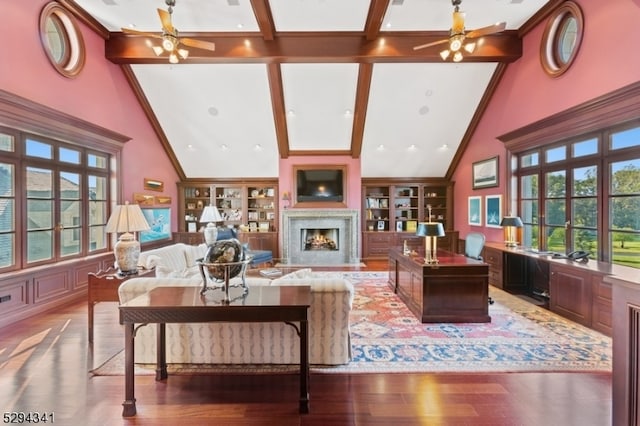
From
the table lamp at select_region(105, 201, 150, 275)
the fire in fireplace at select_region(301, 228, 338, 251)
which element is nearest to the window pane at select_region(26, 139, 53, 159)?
the table lamp at select_region(105, 201, 150, 275)

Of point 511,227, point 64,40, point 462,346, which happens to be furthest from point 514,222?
point 64,40

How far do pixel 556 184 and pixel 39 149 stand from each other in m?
8.60

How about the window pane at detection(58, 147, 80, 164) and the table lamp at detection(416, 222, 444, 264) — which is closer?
the table lamp at detection(416, 222, 444, 264)

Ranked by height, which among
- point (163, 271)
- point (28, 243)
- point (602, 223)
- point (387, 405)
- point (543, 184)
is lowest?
point (387, 405)

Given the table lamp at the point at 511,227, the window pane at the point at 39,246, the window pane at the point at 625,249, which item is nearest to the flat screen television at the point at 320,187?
the table lamp at the point at 511,227

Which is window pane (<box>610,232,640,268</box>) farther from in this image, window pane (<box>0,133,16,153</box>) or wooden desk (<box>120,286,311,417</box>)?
window pane (<box>0,133,16,153</box>)

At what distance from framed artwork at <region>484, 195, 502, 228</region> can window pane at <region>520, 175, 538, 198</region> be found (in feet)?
1.66

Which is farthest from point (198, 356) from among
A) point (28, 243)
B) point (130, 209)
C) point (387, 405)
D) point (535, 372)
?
point (28, 243)

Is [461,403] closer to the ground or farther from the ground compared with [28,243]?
closer to the ground

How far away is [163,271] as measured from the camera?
365cm

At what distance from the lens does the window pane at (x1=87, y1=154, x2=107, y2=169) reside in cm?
555

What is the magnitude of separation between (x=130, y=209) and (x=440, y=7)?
5632 mm

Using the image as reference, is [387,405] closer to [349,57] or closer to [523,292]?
[523,292]

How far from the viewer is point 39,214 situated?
4594mm
